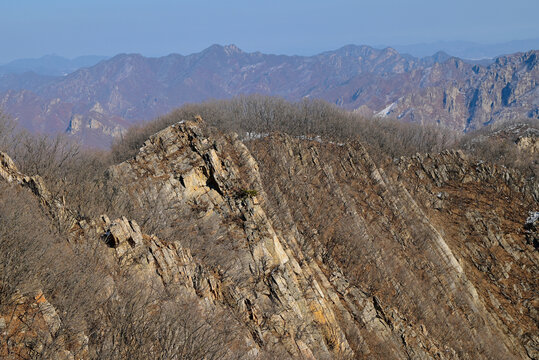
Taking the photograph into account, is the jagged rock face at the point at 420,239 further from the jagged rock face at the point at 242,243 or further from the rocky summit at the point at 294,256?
the jagged rock face at the point at 242,243

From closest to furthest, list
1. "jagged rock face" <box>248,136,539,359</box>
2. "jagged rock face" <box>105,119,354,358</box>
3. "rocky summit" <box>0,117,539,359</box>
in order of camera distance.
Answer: "rocky summit" <box>0,117,539,359</box> < "jagged rock face" <box>105,119,354,358</box> < "jagged rock face" <box>248,136,539,359</box>

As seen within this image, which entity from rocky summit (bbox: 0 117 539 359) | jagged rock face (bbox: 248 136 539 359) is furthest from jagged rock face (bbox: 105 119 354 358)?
jagged rock face (bbox: 248 136 539 359)

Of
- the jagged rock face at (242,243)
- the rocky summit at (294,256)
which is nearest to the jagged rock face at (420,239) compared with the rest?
the rocky summit at (294,256)

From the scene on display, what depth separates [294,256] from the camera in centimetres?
3625

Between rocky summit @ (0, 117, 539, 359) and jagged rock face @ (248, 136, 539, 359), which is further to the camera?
jagged rock face @ (248, 136, 539, 359)

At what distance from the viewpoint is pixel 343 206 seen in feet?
166

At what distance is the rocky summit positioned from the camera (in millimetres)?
18891

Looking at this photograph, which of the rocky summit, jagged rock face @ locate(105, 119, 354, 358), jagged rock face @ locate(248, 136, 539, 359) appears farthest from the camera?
jagged rock face @ locate(248, 136, 539, 359)

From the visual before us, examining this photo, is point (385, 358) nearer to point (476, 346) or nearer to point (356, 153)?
point (476, 346)

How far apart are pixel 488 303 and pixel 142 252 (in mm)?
40641

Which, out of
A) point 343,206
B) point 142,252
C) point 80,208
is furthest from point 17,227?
point 343,206

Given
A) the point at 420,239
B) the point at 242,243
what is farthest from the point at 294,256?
the point at 420,239

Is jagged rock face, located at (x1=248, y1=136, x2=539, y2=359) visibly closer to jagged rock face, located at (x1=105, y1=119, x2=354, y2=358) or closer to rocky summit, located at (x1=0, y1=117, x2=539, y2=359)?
rocky summit, located at (x1=0, y1=117, x2=539, y2=359)

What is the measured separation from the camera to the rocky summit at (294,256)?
18.9 m
